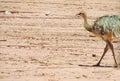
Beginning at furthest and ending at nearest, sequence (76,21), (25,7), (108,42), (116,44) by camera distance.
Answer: (25,7), (76,21), (116,44), (108,42)

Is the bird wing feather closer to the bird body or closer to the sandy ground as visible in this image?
the bird body

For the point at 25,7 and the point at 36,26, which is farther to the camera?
the point at 25,7

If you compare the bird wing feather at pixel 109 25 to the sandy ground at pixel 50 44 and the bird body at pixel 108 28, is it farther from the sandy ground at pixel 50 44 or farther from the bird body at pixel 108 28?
the sandy ground at pixel 50 44

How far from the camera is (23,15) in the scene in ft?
43.9

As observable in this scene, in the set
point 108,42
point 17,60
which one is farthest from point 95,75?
point 17,60

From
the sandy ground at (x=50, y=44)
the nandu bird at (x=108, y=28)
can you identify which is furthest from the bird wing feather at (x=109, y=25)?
the sandy ground at (x=50, y=44)

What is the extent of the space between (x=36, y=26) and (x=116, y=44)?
7.24 feet

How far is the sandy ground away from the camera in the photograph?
27.0 feet

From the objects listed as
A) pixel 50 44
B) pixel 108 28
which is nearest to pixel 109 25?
pixel 108 28

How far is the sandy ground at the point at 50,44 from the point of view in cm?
822

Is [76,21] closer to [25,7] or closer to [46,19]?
[46,19]

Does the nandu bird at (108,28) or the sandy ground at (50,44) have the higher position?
the nandu bird at (108,28)

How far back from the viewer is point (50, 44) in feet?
33.6

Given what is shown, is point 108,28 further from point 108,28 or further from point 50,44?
point 50,44
